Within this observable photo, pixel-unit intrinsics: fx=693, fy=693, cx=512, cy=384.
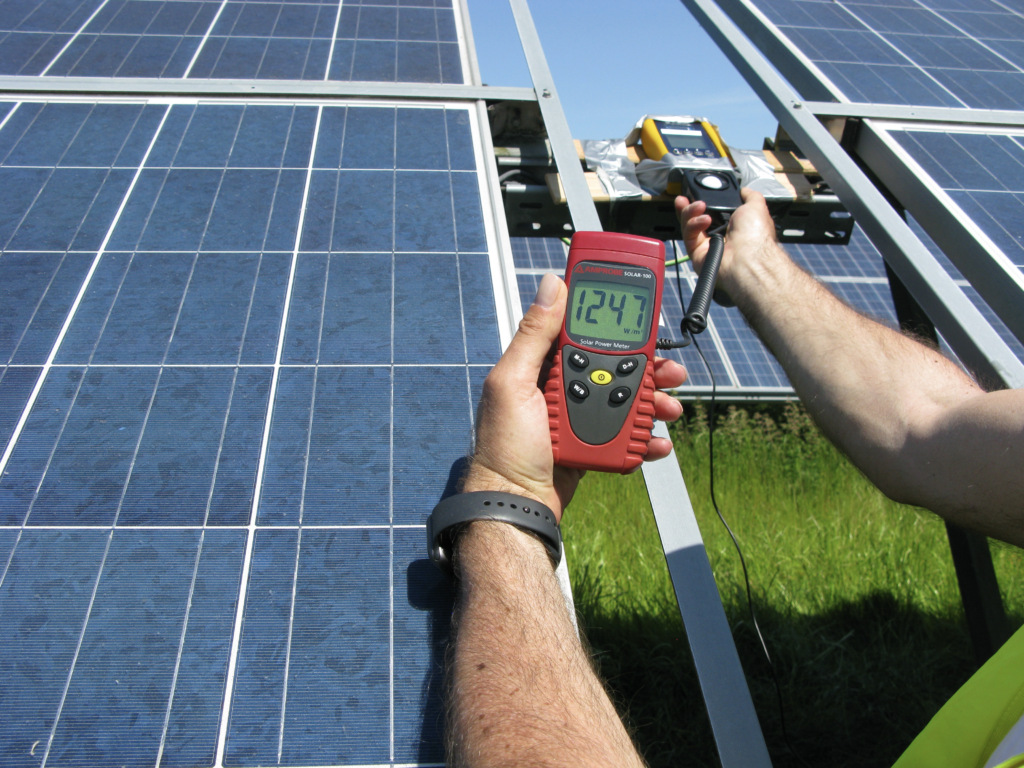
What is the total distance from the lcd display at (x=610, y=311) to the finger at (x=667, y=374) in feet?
0.24

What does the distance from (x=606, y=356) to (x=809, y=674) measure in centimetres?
268

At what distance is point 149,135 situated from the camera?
220cm

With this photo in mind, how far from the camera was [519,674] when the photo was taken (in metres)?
1.07

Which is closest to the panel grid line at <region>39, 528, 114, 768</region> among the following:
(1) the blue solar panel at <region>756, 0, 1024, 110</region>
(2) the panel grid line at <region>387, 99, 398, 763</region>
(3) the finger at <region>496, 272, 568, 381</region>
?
(2) the panel grid line at <region>387, 99, 398, 763</region>

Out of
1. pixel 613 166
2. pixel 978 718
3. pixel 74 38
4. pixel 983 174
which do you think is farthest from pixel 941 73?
pixel 74 38

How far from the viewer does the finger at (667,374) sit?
155cm

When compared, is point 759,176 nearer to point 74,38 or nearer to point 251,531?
point 251,531

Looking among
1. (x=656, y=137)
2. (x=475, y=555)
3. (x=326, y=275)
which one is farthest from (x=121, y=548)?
(x=656, y=137)

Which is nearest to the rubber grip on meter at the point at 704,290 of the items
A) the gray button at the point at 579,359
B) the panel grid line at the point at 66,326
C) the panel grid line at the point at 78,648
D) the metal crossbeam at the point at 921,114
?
the gray button at the point at 579,359

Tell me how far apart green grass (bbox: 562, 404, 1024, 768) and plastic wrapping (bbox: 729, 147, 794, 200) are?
74.4 inches

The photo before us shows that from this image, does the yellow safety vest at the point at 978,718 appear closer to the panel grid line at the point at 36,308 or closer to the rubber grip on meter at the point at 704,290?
the rubber grip on meter at the point at 704,290

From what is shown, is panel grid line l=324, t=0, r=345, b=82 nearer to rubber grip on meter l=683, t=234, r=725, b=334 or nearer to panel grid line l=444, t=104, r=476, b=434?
panel grid line l=444, t=104, r=476, b=434

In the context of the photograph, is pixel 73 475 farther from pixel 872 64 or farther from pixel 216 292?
pixel 872 64

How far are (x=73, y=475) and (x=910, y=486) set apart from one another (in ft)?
5.86
